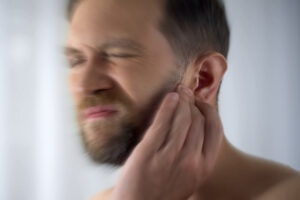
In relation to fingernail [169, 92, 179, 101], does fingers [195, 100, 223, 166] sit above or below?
below

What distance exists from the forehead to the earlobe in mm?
128

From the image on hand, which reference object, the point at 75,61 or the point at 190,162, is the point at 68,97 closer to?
the point at 75,61

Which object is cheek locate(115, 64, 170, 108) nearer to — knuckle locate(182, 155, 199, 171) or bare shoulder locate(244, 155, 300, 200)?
knuckle locate(182, 155, 199, 171)

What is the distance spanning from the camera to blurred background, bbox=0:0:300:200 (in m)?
0.79

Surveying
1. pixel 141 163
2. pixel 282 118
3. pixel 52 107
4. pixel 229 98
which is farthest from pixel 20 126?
pixel 282 118

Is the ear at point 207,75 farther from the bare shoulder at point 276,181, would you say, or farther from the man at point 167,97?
the bare shoulder at point 276,181

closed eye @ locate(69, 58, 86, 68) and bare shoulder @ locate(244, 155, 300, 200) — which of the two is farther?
closed eye @ locate(69, 58, 86, 68)

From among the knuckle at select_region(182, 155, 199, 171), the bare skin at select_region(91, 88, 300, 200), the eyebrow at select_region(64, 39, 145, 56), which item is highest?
the eyebrow at select_region(64, 39, 145, 56)

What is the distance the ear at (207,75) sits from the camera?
74cm

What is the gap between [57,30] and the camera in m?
0.88

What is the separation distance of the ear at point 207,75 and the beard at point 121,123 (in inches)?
1.4

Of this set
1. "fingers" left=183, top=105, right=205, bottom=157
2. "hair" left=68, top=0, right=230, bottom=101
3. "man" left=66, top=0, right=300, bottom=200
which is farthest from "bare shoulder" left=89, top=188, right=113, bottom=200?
"hair" left=68, top=0, right=230, bottom=101

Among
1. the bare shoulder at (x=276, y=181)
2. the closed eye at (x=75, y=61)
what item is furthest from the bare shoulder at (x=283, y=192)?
the closed eye at (x=75, y=61)

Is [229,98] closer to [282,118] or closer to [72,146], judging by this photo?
[282,118]
